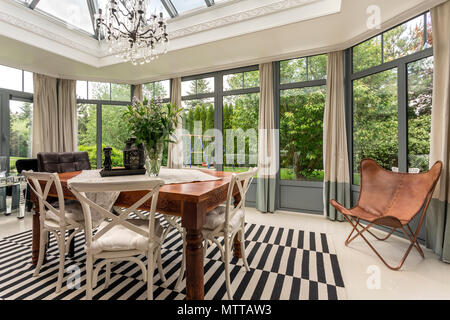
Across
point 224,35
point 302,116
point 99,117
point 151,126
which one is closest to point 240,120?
point 302,116

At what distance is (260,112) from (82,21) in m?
3.41

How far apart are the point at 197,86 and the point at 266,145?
78.6 inches

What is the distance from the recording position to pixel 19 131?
4.09 m

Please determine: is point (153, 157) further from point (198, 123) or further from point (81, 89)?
point (81, 89)

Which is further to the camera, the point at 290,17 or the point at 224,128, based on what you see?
the point at 224,128

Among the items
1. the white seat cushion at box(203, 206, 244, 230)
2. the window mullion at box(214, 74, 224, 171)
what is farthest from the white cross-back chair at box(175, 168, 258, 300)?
the window mullion at box(214, 74, 224, 171)

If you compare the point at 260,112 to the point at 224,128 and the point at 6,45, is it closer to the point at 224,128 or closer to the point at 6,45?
the point at 224,128

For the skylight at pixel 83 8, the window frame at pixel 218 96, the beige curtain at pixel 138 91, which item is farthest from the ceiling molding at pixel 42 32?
the window frame at pixel 218 96

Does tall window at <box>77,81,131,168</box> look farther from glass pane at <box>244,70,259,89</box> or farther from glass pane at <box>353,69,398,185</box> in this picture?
glass pane at <box>353,69,398,185</box>

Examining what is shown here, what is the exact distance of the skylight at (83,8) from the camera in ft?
10.5

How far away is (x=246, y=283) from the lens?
5.79ft

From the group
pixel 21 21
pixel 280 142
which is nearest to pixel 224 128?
pixel 280 142

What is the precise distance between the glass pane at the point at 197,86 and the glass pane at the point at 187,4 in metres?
1.34
